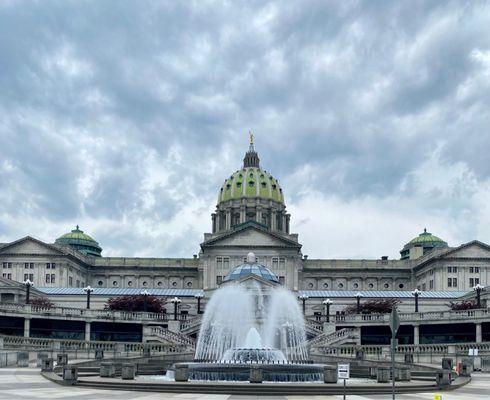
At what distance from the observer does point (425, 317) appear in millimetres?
93062

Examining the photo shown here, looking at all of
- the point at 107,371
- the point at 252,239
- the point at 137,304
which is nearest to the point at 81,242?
the point at 252,239

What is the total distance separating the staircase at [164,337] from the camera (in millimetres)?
84250

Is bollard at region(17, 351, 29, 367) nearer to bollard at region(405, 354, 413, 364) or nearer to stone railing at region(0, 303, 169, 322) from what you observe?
stone railing at region(0, 303, 169, 322)

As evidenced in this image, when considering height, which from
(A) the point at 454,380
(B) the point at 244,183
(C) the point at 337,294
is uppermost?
(B) the point at 244,183

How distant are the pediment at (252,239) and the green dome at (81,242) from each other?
146ft

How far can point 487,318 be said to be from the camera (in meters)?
87.4

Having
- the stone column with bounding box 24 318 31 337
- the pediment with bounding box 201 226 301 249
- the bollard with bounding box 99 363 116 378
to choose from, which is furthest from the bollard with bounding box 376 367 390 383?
the pediment with bounding box 201 226 301 249

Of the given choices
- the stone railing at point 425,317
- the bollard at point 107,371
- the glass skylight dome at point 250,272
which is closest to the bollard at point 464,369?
the bollard at point 107,371

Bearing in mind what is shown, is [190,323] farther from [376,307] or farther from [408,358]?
[408,358]

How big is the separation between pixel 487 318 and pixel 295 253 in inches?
2729

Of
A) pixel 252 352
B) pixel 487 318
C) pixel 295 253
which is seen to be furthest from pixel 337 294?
pixel 252 352

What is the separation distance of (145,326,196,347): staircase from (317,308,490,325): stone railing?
2192 cm

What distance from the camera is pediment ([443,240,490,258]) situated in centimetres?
14850

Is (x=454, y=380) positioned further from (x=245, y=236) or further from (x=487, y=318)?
(x=245, y=236)
